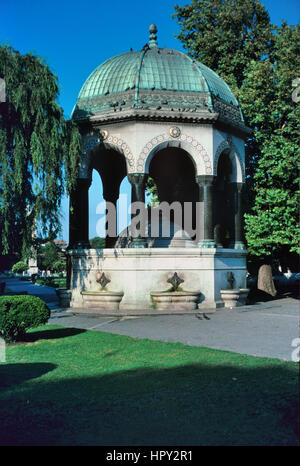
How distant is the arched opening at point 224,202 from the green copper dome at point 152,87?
2.13 meters

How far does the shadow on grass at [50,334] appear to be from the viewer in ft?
35.9

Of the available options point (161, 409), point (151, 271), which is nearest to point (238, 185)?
point (151, 271)

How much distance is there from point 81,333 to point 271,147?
12.7m

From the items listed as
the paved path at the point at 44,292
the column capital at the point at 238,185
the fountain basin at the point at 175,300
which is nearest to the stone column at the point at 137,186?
the fountain basin at the point at 175,300

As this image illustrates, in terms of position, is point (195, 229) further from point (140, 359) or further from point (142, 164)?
point (140, 359)

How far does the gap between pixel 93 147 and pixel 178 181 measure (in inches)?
200

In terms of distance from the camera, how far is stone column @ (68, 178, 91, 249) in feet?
58.7

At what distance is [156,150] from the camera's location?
17.1 m

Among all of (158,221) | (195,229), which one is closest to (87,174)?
(158,221)

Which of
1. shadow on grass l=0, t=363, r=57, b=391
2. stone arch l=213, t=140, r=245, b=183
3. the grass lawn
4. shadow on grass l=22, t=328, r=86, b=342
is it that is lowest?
shadow on grass l=22, t=328, r=86, b=342

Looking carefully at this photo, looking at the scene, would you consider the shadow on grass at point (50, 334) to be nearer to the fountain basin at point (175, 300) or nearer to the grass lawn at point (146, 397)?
the grass lawn at point (146, 397)

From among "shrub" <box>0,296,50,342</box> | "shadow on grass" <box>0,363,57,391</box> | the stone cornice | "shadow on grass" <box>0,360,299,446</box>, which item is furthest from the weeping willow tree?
"shadow on grass" <box>0,360,299,446</box>

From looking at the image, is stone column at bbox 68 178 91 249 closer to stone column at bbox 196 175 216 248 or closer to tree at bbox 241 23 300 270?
stone column at bbox 196 175 216 248

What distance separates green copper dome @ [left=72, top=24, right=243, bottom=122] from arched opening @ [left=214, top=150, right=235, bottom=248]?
6.98 feet
